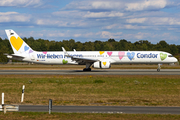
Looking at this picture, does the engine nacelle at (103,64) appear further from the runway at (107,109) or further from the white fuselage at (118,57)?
the runway at (107,109)

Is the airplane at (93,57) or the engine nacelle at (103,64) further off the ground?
the airplane at (93,57)

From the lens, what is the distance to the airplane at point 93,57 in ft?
157

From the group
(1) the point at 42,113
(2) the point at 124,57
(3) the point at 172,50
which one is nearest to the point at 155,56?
(2) the point at 124,57

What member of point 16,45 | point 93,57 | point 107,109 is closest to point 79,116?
point 107,109

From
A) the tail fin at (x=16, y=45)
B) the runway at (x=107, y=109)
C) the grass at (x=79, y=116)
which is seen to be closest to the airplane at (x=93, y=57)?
the tail fin at (x=16, y=45)

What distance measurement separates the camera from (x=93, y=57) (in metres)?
49.4

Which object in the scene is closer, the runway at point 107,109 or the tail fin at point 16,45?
the runway at point 107,109

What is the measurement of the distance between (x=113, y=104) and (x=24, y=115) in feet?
20.9

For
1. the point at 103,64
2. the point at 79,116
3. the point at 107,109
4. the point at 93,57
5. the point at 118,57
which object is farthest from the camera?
the point at 93,57

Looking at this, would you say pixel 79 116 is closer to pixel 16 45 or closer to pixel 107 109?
pixel 107 109

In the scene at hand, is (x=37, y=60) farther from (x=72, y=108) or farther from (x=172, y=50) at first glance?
(x=172, y=50)

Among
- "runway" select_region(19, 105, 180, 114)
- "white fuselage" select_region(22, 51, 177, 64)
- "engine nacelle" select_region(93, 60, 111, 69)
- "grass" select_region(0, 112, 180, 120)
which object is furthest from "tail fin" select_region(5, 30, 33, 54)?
"grass" select_region(0, 112, 180, 120)

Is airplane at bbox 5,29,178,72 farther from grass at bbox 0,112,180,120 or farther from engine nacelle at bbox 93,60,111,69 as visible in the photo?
grass at bbox 0,112,180,120

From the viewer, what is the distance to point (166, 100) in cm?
1823
